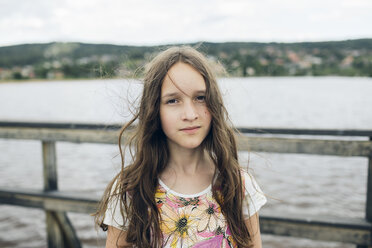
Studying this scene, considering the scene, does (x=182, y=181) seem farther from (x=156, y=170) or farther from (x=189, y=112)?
(x=189, y=112)

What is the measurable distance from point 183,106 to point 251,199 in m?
0.49

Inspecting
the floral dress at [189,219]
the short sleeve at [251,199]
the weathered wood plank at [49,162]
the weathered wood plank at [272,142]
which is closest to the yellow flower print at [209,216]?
the floral dress at [189,219]

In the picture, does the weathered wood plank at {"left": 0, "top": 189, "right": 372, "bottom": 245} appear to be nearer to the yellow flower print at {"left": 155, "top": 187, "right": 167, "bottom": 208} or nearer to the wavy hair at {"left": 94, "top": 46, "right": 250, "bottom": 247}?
the wavy hair at {"left": 94, "top": 46, "right": 250, "bottom": 247}

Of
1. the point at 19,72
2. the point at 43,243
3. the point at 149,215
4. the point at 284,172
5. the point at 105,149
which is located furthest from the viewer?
the point at 19,72

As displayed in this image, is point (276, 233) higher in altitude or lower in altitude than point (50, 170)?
lower

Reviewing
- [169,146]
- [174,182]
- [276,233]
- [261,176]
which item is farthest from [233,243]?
[261,176]

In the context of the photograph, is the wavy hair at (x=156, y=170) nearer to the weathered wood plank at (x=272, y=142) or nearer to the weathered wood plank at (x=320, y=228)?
the weathered wood plank at (x=272, y=142)

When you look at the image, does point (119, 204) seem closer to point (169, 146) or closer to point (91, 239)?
point (169, 146)

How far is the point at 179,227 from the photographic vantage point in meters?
1.31

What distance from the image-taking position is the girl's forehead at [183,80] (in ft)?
4.40

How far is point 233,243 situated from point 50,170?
5.34 ft

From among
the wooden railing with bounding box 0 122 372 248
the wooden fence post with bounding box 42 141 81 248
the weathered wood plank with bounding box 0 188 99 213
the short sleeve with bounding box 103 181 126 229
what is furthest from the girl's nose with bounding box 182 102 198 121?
the wooden fence post with bounding box 42 141 81 248

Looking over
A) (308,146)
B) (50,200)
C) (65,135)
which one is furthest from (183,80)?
(50,200)

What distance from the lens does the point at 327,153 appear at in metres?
2.02
